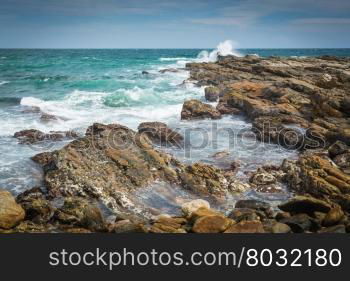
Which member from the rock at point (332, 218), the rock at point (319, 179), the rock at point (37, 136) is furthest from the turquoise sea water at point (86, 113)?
the rock at point (332, 218)

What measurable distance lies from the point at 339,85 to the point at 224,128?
22.7ft

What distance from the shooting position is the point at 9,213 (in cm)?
638

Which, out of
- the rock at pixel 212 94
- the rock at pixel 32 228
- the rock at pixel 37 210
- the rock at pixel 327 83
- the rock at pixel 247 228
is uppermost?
the rock at pixel 327 83

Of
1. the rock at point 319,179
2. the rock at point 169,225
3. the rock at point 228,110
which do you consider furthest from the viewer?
the rock at point 228,110

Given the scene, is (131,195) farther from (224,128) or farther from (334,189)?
(224,128)

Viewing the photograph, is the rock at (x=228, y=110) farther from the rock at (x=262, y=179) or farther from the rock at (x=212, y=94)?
the rock at (x=262, y=179)

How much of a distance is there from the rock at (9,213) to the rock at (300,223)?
4358mm

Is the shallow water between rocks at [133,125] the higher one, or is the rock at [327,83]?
the rock at [327,83]

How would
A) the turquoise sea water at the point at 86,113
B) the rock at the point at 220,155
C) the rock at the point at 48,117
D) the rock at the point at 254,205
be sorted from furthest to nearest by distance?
the rock at the point at 48,117 → the rock at the point at 220,155 → the turquoise sea water at the point at 86,113 → the rock at the point at 254,205

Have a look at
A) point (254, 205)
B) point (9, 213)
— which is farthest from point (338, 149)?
point (9, 213)

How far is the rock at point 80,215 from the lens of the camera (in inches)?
251

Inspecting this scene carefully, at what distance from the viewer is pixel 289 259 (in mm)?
4328

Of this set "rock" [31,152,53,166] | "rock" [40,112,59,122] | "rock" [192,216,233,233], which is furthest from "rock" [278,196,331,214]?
"rock" [40,112,59,122]

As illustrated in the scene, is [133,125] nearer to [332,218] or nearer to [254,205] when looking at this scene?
[254,205]
